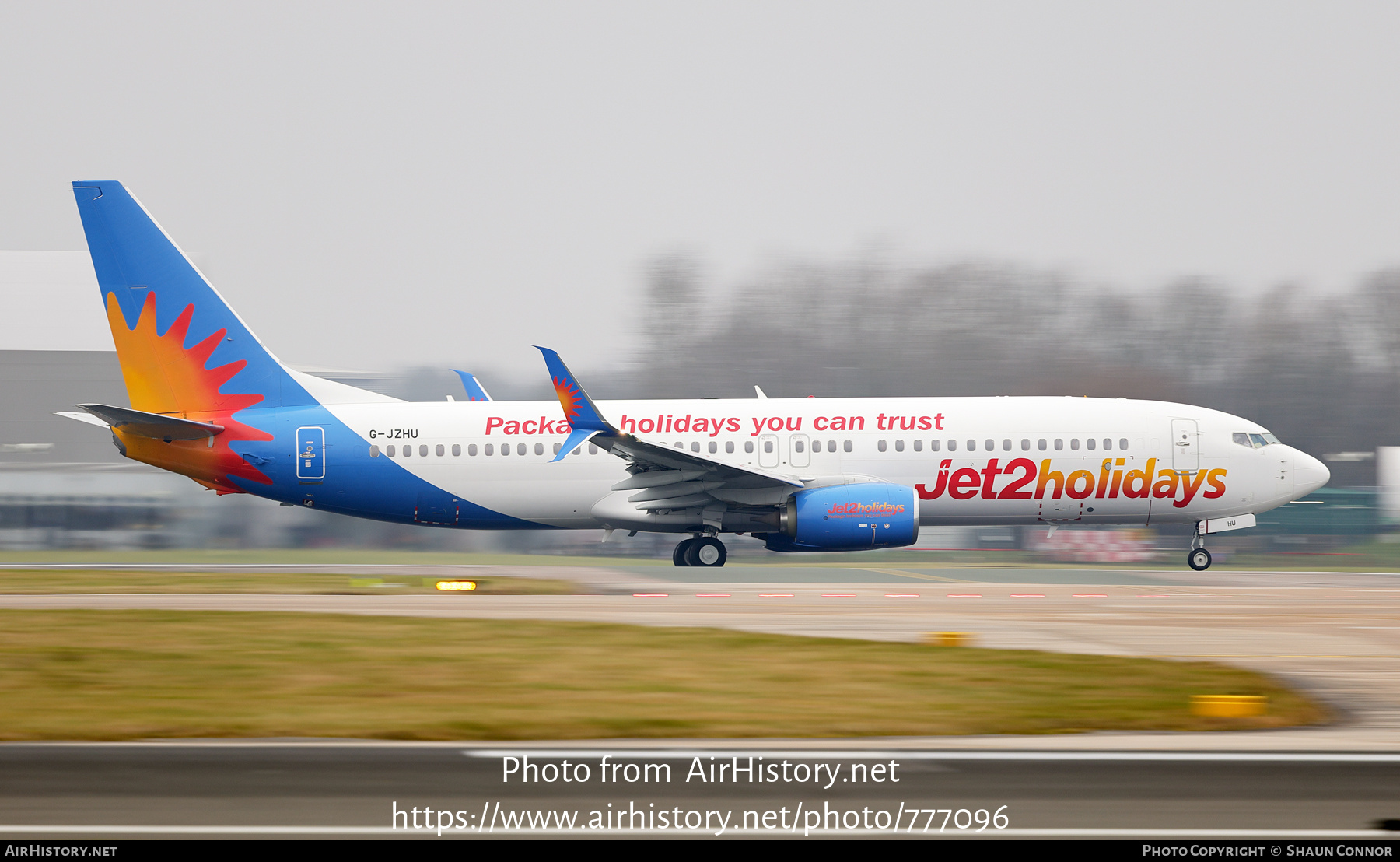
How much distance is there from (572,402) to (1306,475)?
14.3 meters

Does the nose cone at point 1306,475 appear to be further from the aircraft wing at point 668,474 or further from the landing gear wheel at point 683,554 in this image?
the landing gear wheel at point 683,554

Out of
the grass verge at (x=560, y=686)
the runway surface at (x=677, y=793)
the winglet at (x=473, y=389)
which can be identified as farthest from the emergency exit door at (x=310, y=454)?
the runway surface at (x=677, y=793)

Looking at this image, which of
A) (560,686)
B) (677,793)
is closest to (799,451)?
(560,686)

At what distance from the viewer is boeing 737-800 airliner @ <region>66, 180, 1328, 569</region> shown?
78.7 ft

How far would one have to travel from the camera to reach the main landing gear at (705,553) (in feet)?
81.8

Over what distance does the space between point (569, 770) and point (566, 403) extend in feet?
51.3

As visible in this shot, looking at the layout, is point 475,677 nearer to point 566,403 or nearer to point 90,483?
point 566,403

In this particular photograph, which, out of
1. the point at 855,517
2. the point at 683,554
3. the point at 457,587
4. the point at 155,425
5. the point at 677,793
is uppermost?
the point at 155,425

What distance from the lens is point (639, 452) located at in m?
23.4

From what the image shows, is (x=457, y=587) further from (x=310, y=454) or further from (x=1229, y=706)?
(x=1229, y=706)

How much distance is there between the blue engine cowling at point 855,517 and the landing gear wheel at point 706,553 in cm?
203

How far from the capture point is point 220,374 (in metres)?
24.7
